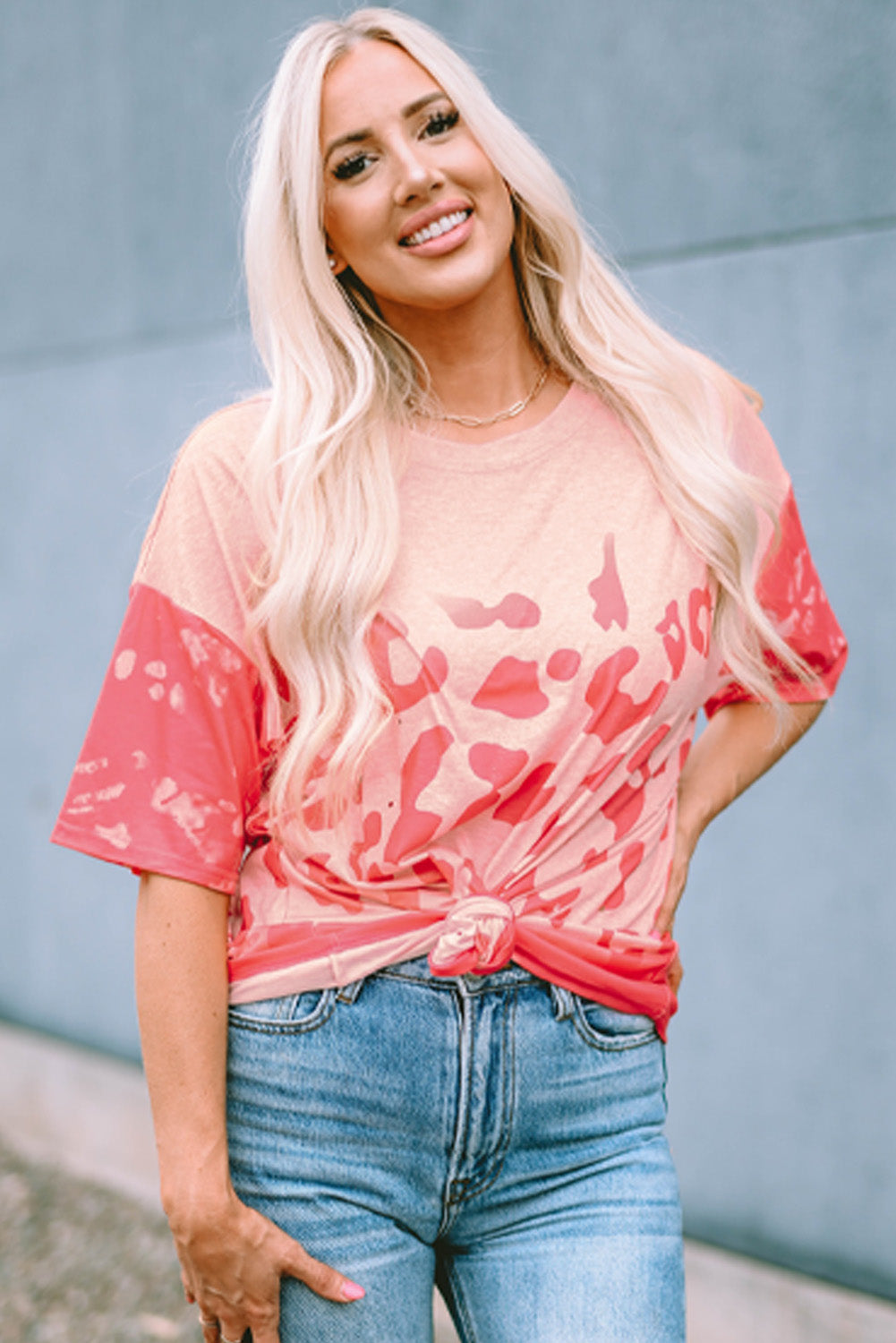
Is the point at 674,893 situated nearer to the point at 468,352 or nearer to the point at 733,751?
the point at 733,751

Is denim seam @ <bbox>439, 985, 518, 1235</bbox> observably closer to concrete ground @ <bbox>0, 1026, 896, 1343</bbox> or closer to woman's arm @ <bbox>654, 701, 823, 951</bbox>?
woman's arm @ <bbox>654, 701, 823, 951</bbox>

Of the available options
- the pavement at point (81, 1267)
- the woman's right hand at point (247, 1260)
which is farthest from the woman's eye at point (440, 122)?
the pavement at point (81, 1267)

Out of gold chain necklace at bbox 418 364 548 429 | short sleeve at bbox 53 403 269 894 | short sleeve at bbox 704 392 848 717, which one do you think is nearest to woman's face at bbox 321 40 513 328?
gold chain necklace at bbox 418 364 548 429

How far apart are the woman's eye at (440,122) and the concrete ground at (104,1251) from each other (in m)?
2.47

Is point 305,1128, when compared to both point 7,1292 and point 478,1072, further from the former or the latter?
point 7,1292

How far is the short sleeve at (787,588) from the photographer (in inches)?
73.1

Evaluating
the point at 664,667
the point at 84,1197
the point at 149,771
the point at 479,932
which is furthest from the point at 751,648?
the point at 84,1197

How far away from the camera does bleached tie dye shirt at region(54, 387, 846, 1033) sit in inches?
59.4

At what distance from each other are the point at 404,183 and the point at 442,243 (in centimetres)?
8

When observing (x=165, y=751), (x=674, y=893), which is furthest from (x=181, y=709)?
(x=674, y=893)

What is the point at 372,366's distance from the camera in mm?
1668

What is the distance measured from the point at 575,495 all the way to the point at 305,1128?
82 centimetres

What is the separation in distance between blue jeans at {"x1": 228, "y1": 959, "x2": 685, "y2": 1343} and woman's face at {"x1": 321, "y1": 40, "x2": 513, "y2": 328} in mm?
855

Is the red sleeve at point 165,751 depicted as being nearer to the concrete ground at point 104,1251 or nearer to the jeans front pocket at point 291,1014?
the jeans front pocket at point 291,1014
